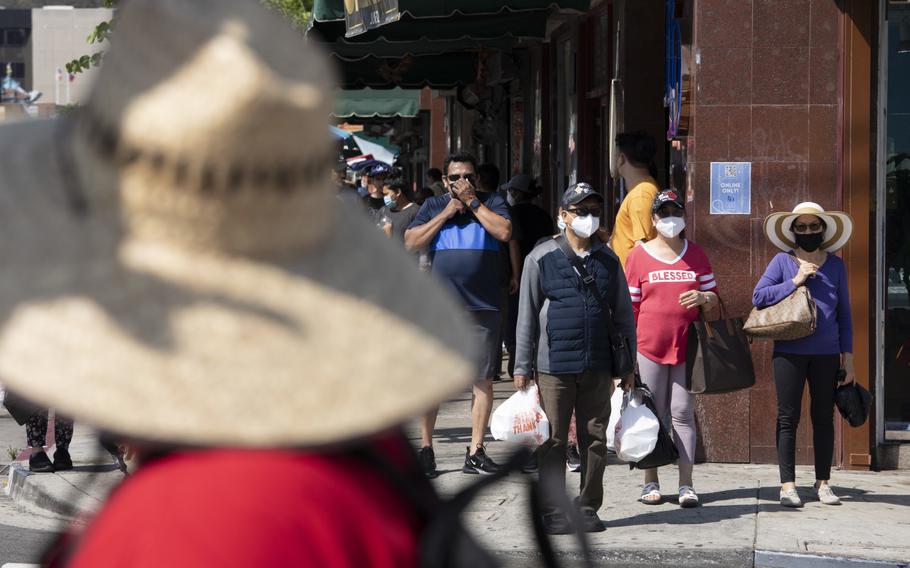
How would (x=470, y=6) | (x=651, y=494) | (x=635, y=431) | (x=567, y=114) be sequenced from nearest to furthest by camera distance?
1. (x=635, y=431)
2. (x=651, y=494)
3. (x=470, y=6)
4. (x=567, y=114)

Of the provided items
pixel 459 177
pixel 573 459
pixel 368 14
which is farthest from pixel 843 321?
pixel 368 14


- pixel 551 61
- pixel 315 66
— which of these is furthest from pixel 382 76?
pixel 315 66

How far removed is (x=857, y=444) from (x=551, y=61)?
342 inches

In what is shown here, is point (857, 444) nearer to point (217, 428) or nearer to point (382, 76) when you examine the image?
point (217, 428)

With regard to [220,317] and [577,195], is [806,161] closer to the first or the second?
[577,195]

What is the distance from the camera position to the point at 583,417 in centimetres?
792

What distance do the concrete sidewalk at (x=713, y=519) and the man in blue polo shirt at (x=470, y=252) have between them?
0.31 metres

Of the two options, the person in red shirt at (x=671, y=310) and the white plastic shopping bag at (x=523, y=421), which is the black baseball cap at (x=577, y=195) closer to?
the person in red shirt at (x=671, y=310)

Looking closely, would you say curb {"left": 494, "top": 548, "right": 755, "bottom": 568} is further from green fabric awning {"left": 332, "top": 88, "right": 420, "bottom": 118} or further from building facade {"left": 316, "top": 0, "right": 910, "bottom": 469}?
green fabric awning {"left": 332, "top": 88, "right": 420, "bottom": 118}

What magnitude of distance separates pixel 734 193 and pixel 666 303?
1.67 meters

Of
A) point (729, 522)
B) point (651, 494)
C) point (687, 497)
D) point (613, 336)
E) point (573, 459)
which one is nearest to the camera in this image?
point (613, 336)

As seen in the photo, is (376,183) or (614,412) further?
(376,183)

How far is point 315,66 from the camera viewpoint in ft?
5.16

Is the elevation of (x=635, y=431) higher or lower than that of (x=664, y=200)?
lower
